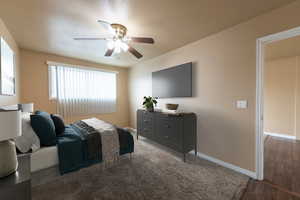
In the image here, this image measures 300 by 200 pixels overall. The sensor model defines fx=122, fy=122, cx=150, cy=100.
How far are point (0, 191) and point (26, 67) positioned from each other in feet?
11.2

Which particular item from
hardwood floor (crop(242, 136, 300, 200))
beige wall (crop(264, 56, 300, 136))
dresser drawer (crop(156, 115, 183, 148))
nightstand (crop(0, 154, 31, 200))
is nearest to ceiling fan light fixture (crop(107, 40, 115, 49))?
dresser drawer (crop(156, 115, 183, 148))

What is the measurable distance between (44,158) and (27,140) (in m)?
0.32

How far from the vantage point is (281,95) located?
386cm

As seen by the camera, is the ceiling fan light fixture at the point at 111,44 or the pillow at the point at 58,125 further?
the pillow at the point at 58,125

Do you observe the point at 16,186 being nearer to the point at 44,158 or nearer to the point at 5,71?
the point at 44,158

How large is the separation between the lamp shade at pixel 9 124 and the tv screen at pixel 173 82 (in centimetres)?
268

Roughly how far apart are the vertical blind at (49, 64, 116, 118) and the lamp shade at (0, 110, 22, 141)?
Answer: 2.95 meters

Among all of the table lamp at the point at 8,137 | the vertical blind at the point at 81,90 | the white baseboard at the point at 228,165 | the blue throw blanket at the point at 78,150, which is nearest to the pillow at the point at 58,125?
the blue throw blanket at the point at 78,150

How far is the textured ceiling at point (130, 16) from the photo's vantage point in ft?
5.29

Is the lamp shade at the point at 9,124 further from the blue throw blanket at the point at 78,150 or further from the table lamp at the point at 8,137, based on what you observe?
the blue throw blanket at the point at 78,150

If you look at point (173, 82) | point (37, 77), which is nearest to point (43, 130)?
point (37, 77)

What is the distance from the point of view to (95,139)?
1.91 metres

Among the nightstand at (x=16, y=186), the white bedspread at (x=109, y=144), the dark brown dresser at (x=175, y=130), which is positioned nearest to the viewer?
the nightstand at (x=16, y=186)

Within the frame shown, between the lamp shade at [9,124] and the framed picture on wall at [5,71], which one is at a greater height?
the framed picture on wall at [5,71]
